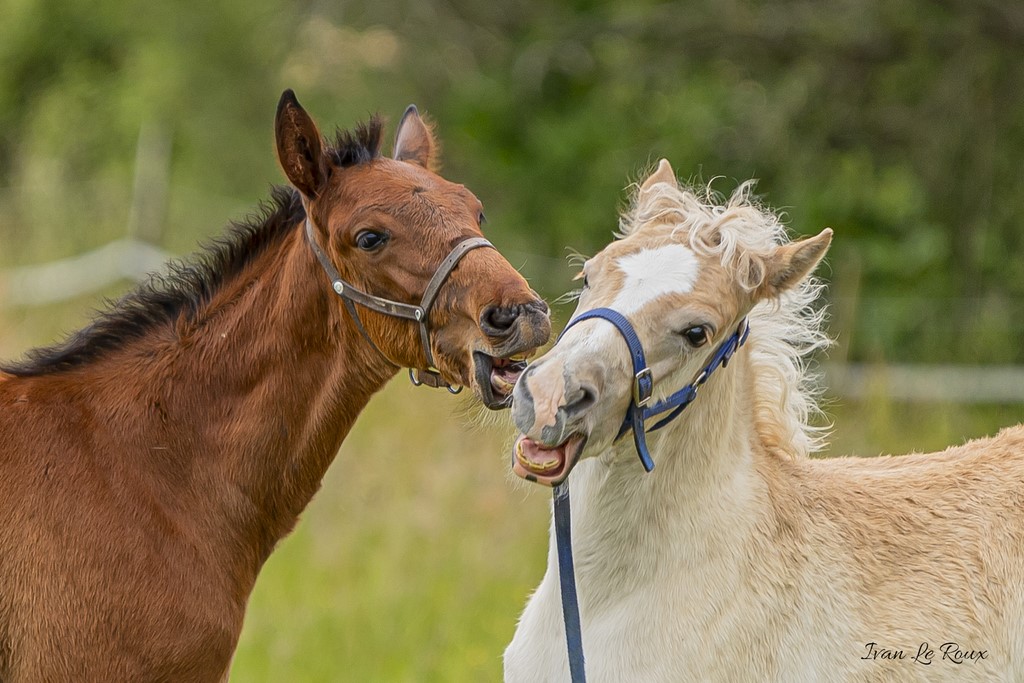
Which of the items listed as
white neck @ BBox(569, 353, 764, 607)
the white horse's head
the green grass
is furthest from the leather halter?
the green grass

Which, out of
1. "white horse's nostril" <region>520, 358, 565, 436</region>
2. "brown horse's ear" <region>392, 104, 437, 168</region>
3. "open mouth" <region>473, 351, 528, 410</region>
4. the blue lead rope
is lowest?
the blue lead rope

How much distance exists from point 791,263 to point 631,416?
2.06 ft

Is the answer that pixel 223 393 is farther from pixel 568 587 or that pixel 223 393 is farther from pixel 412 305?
pixel 568 587

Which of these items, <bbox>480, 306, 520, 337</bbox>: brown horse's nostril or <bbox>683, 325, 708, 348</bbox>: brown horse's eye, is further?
<bbox>480, 306, 520, 337</bbox>: brown horse's nostril

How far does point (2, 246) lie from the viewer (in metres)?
12.2

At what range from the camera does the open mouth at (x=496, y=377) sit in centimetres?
327

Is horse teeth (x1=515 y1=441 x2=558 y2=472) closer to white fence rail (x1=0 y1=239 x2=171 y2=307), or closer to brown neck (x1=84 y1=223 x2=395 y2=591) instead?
brown neck (x1=84 y1=223 x2=395 y2=591)

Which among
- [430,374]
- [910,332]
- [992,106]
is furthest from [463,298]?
[992,106]

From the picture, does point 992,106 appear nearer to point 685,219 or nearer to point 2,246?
point 685,219

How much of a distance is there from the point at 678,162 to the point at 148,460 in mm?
8623

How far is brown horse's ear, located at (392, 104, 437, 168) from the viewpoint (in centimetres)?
397

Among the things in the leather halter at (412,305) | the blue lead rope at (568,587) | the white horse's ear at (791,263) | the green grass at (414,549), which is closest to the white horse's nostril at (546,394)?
the blue lead rope at (568,587)

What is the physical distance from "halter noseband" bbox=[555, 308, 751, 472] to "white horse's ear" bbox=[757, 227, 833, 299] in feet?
0.46

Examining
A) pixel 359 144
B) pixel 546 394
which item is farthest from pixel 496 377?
pixel 359 144
